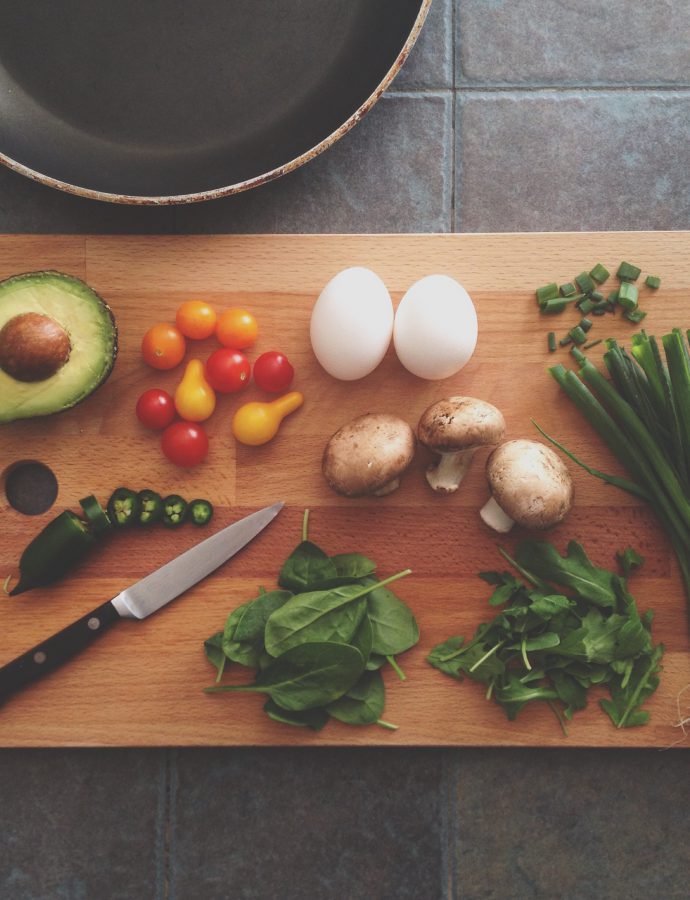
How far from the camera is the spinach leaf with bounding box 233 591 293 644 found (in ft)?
3.19

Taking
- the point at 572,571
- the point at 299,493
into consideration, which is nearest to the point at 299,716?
the point at 299,493

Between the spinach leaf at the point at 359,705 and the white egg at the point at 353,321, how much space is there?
431mm

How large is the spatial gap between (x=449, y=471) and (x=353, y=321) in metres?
0.25

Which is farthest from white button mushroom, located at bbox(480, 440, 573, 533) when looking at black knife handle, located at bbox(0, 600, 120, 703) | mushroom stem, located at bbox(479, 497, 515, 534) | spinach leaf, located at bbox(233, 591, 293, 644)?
black knife handle, located at bbox(0, 600, 120, 703)

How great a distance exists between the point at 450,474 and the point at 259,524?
28 centimetres

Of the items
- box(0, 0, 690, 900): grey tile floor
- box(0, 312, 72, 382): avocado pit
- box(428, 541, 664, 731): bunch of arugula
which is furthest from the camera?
box(0, 0, 690, 900): grey tile floor

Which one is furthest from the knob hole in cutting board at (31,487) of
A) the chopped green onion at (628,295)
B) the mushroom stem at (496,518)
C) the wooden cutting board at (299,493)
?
the chopped green onion at (628,295)

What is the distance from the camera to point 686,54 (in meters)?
1.09

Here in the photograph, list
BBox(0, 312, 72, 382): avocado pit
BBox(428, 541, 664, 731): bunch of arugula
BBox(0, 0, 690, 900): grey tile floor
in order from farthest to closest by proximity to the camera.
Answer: BBox(0, 0, 690, 900): grey tile floor < BBox(428, 541, 664, 731): bunch of arugula < BBox(0, 312, 72, 382): avocado pit

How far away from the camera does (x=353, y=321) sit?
3.04 feet

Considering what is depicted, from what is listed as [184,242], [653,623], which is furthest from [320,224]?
[653,623]

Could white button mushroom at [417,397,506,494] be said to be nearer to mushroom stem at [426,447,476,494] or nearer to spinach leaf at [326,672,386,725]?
mushroom stem at [426,447,476,494]

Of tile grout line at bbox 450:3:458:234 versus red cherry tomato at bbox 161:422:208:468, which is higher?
tile grout line at bbox 450:3:458:234

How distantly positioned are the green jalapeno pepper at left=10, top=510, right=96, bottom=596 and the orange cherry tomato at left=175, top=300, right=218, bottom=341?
302mm
